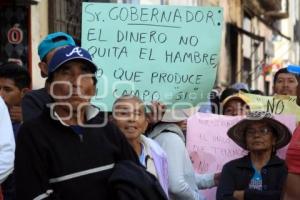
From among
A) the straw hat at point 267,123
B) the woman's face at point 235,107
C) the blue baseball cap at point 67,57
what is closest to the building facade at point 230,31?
the woman's face at point 235,107

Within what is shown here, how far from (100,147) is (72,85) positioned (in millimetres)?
280

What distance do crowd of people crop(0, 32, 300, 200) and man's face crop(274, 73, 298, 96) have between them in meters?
1.36

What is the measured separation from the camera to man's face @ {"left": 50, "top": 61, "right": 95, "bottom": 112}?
2736mm

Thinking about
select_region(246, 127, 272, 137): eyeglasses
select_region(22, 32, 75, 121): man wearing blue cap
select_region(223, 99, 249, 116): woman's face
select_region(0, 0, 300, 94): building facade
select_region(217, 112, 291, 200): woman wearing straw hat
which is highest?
select_region(0, 0, 300, 94): building facade

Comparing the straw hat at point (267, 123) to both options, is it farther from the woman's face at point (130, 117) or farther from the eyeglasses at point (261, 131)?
the woman's face at point (130, 117)

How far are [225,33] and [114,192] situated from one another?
639 inches

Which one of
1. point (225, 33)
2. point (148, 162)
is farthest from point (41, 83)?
point (225, 33)

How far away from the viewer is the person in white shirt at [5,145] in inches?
126

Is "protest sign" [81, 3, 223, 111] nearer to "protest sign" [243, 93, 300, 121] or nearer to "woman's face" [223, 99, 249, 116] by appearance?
"protest sign" [243, 93, 300, 121]

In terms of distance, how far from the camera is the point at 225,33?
18.6m

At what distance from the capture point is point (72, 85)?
2.74 meters

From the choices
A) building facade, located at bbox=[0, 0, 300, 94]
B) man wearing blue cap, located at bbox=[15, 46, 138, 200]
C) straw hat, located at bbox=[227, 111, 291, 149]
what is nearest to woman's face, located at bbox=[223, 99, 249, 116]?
straw hat, located at bbox=[227, 111, 291, 149]

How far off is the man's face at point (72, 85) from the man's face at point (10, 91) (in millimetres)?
1466

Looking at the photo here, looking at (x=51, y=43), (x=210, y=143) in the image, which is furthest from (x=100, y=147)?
(x=210, y=143)
